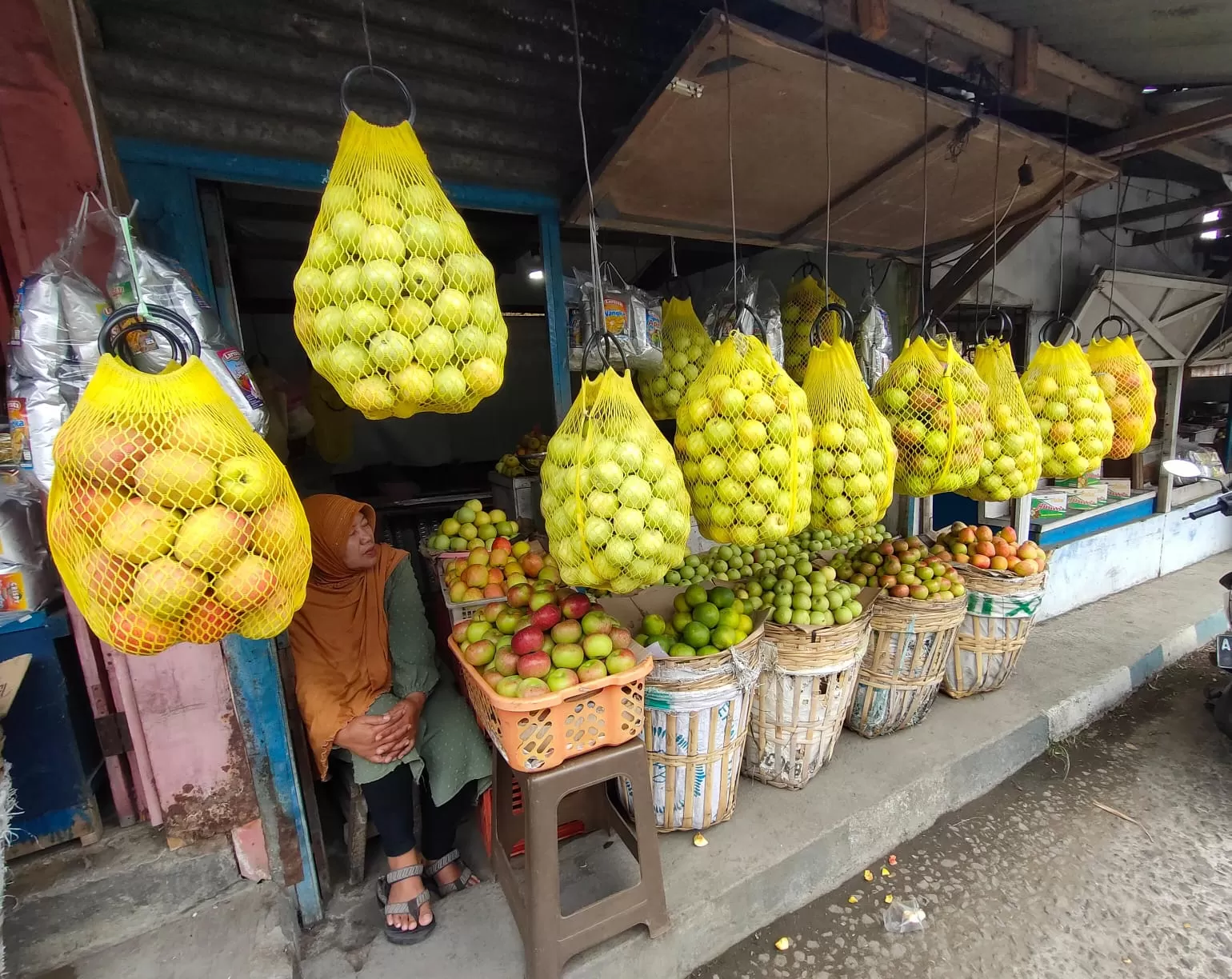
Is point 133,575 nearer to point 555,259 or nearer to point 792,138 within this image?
point 555,259

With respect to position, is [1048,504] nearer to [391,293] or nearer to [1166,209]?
[1166,209]

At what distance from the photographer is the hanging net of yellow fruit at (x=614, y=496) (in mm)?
1554

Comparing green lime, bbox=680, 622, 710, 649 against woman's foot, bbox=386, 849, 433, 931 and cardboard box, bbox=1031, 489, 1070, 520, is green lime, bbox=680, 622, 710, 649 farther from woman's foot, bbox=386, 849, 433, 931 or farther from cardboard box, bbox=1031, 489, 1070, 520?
cardboard box, bbox=1031, 489, 1070, 520

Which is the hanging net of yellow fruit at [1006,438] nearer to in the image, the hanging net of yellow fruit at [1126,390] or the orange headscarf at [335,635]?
the hanging net of yellow fruit at [1126,390]

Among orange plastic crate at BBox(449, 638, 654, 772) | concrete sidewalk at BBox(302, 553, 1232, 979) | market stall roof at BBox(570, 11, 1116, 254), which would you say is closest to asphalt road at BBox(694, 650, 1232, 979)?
concrete sidewalk at BBox(302, 553, 1232, 979)

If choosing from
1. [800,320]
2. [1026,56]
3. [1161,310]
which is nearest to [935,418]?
[800,320]

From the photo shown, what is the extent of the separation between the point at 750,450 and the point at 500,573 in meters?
1.26

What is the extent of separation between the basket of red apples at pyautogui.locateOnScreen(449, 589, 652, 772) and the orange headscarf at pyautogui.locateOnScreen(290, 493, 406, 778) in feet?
1.34

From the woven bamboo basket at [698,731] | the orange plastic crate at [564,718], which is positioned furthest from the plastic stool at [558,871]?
the woven bamboo basket at [698,731]

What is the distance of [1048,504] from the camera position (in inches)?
190

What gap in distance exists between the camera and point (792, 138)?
A: 2.34m

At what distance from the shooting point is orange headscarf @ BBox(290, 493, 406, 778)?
218 centimetres

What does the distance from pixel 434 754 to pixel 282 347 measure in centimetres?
455

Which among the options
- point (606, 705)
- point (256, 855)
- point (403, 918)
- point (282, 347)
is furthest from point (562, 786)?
point (282, 347)
